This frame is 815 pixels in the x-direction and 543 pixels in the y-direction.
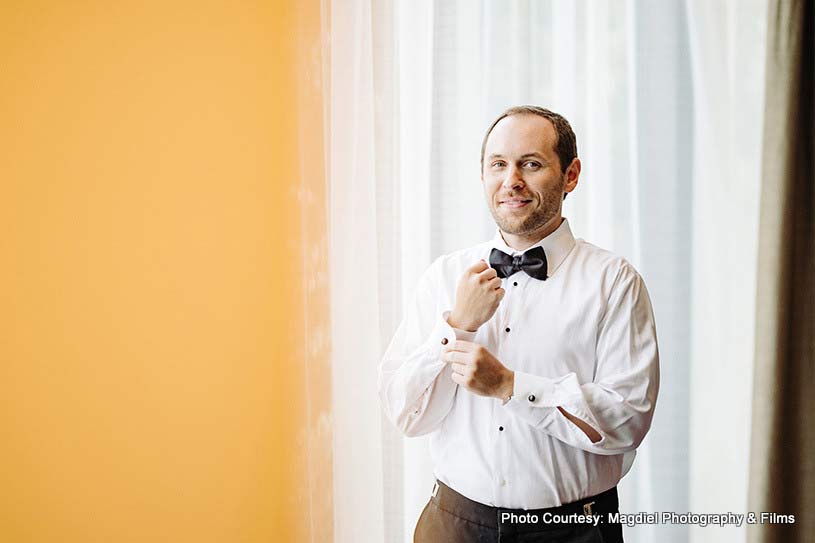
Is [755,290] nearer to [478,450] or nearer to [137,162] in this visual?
[478,450]

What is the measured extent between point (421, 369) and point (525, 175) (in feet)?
1.53

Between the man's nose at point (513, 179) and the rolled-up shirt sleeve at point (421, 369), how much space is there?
11.6 inches

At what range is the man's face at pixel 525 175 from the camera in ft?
5.11

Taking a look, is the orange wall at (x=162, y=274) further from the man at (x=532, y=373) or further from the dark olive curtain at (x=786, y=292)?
the dark olive curtain at (x=786, y=292)

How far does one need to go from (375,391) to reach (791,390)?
122 cm

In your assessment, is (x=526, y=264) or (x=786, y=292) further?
(x=786, y=292)

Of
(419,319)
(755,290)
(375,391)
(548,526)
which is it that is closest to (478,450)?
(548,526)

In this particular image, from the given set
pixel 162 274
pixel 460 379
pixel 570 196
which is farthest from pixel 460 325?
pixel 162 274

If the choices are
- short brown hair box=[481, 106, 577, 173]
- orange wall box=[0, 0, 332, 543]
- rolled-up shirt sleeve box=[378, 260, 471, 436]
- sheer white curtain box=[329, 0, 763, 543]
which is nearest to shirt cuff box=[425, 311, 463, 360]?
rolled-up shirt sleeve box=[378, 260, 471, 436]

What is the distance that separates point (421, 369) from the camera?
5.11 feet

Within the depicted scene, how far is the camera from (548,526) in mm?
1510

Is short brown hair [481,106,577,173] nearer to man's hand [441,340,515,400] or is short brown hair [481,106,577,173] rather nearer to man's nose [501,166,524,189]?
man's nose [501,166,524,189]

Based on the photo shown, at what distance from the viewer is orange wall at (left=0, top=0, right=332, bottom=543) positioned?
214cm

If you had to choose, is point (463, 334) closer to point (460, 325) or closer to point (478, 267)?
point (460, 325)
